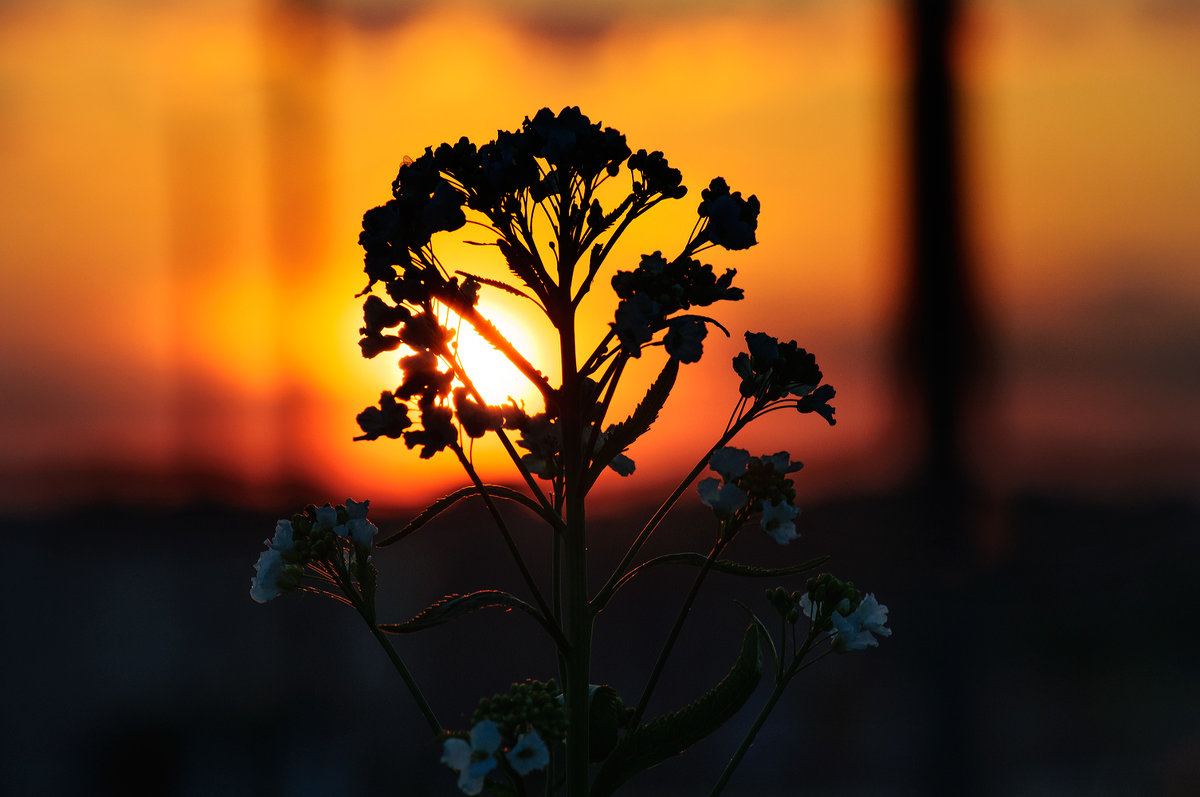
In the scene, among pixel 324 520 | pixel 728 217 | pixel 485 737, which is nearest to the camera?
pixel 485 737


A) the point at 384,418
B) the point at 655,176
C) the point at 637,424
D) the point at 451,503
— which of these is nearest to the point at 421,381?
the point at 384,418

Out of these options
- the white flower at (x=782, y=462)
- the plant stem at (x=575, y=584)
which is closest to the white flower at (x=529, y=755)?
the plant stem at (x=575, y=584)

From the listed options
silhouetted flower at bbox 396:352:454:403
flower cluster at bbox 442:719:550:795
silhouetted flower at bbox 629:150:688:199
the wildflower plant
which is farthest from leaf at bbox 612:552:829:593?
silhouetted flower at bbox 629:150:688:199

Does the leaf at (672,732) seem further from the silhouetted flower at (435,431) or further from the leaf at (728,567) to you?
the silhouetted flower at (435,431)

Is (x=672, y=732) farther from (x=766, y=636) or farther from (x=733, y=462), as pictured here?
(x=733, y=462)

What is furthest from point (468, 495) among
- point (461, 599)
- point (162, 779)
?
point (162, 779)

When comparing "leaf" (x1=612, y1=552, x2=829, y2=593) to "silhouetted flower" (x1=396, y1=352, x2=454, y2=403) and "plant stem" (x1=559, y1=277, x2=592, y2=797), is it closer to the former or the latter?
"plant stem" (x1=559, y1=277, x2=592, y2=797)

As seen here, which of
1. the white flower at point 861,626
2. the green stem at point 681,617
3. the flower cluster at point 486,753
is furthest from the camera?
the white flower at point 861,626
